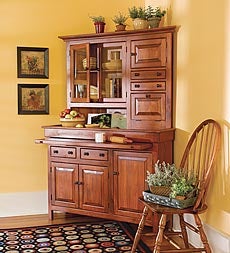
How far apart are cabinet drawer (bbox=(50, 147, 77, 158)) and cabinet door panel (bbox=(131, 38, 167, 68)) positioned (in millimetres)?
1037

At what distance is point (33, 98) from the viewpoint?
441 centimetres

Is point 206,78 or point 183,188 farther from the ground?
point 206,78

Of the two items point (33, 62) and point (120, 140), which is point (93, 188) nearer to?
point (120, 140)

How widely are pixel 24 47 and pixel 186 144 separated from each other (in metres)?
2.02

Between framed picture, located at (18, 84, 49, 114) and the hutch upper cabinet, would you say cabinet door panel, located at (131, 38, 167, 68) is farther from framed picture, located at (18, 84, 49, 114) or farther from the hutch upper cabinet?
framed picture, located at (18, 84, 49, 114)

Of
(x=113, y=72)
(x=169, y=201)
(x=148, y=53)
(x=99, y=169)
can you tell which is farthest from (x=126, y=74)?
(x=169, y=201)

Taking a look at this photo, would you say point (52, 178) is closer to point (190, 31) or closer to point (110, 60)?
point (110, 60)

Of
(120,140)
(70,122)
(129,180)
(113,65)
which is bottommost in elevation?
(129,180)

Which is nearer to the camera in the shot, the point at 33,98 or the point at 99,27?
the point at 99,27

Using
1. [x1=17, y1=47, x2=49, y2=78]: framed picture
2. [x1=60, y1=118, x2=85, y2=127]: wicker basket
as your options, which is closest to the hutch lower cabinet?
[x1=60, y1=118, x2=85, y2=127]: wicker basket

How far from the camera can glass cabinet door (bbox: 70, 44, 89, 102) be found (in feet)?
14.0

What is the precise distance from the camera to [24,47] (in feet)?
14.3

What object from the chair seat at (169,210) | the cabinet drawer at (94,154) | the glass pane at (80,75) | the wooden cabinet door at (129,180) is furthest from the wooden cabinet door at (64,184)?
the chair seat at (169,210)

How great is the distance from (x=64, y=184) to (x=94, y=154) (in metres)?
0.49
